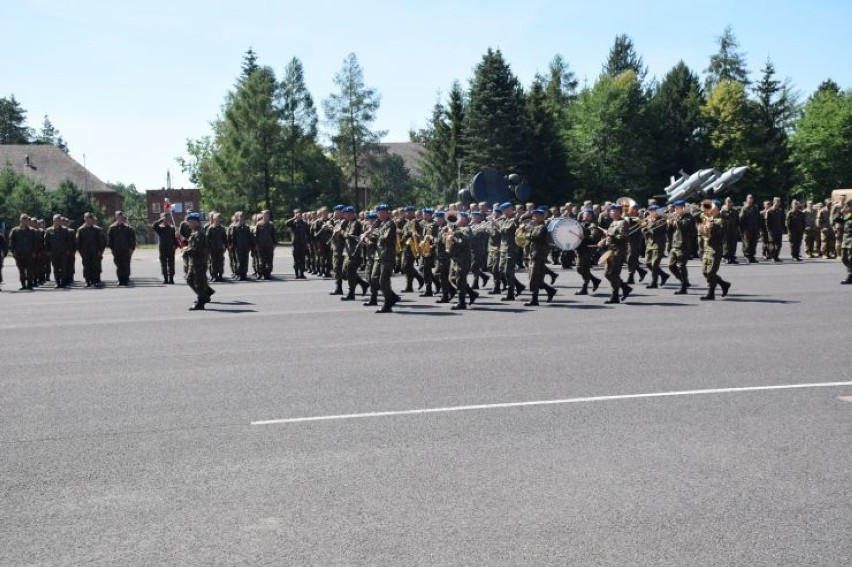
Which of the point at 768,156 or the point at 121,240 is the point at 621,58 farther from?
the point at 121,240

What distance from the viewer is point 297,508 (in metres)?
5.50

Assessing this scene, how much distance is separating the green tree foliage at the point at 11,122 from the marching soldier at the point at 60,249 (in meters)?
117

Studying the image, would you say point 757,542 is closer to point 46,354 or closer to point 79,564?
point 79,564

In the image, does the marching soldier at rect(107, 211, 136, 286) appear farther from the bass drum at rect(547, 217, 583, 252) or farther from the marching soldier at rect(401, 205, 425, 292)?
the bass drum at rect(547, 217, 583, 252)

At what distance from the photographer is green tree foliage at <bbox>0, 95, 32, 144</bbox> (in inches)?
5192

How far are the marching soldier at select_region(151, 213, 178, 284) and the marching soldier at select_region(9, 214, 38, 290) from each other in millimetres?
3602

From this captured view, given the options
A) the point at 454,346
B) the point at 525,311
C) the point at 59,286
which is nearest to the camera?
the point at 454,346

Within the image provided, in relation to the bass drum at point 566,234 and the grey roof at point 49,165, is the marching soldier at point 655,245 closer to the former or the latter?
the bass drum at point 566,234

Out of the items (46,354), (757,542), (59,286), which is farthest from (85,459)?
(59,286)

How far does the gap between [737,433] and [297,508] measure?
3.59m

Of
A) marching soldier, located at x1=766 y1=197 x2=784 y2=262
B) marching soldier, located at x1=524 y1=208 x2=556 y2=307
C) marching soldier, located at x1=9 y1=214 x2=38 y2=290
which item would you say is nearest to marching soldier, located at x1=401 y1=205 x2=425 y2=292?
marching soldier, located at x1=524 y1=208 x2=556 y2=307

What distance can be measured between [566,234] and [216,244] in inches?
411

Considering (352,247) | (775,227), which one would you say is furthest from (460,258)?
(775,227)

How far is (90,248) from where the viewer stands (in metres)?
25.8
